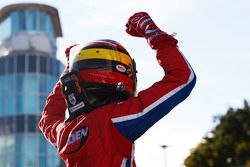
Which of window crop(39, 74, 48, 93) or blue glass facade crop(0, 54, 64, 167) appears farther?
window crop(39, 74, 48, 93)

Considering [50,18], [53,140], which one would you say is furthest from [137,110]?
[50,18]

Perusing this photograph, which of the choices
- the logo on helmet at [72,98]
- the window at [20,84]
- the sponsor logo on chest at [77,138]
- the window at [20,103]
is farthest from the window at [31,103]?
the sponsor logo on chest at [77,138]

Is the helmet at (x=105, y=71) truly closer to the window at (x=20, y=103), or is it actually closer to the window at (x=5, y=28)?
the window at (x=20, y=103)

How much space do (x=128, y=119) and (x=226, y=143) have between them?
169 ft

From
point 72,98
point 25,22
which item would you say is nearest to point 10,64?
point 25,22

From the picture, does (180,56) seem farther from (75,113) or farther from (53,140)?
(53,140)

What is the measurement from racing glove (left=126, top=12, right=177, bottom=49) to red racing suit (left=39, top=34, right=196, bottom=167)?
0.03 meters

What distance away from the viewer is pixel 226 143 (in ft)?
180

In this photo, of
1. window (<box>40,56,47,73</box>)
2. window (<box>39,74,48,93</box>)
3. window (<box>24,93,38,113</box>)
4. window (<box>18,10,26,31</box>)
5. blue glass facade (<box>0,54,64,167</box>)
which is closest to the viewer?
blue glass facade (<box>0,54,64,167</box>)

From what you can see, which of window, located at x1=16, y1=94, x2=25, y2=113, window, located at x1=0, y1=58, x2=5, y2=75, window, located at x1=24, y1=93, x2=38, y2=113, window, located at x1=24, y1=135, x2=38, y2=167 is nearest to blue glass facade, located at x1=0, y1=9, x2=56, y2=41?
window, located at x1=0, y1=58, x2=5, y2=75

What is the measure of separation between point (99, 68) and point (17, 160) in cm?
4457

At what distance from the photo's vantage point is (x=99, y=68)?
446cm

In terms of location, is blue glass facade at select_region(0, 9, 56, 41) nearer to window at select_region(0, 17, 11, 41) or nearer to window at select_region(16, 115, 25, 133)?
window at select_region(0, 17, 11, 41)

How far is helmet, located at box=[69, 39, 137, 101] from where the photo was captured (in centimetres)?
445
